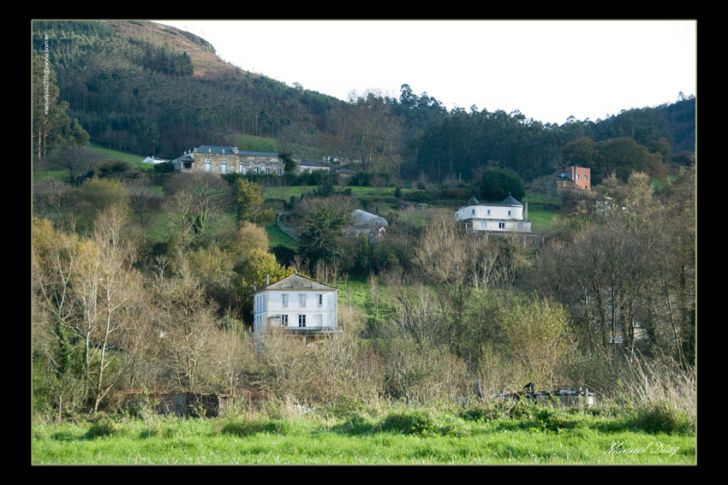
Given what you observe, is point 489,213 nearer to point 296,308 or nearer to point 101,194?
point 296,308

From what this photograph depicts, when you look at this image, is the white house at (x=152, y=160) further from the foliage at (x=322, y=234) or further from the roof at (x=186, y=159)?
the foliage at (x=322, y=234)

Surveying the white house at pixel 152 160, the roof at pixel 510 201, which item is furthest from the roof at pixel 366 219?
the white house at pixel 152 160

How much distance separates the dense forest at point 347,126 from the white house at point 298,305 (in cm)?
3113

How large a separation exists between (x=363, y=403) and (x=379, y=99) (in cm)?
7391

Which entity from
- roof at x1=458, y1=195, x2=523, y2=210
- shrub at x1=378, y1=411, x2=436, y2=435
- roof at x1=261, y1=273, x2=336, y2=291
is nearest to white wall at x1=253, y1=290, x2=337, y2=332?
roof at x1=261, y1=273, x2=336, y2=291

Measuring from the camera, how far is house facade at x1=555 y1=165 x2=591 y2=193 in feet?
209

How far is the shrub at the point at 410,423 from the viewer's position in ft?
31.8

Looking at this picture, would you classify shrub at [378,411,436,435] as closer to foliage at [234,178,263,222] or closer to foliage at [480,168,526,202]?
foliage at [234,178,263,222]

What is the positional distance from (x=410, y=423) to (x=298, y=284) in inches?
1167

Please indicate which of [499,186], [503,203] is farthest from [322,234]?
[499,186]

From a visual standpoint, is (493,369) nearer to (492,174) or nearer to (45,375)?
(45,375)

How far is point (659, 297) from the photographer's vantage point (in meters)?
24.5
